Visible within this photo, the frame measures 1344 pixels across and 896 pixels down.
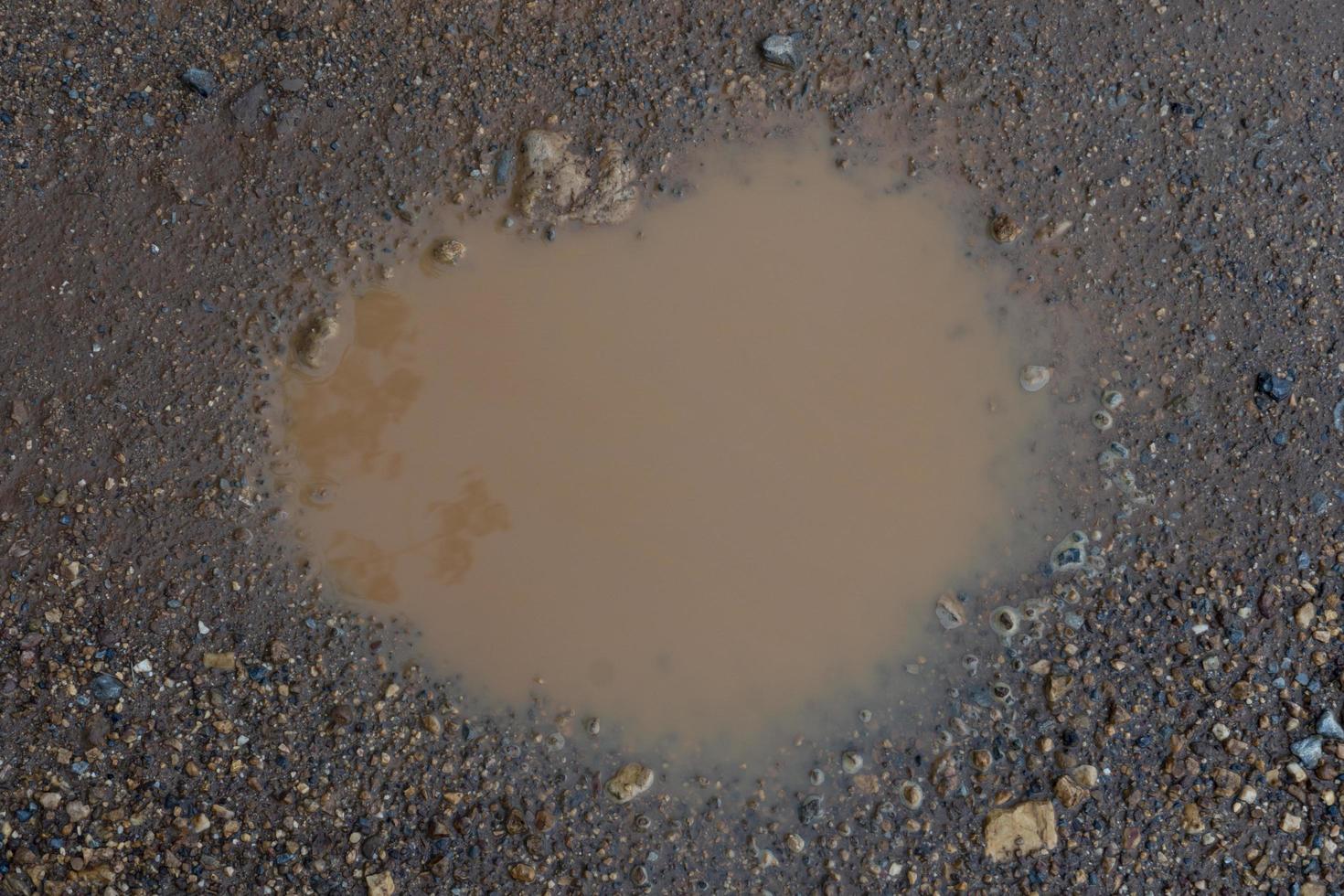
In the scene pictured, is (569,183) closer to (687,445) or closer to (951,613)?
(687,445)

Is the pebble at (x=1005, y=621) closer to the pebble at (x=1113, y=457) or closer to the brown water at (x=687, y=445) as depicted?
the brown water at (x=687, y=445)


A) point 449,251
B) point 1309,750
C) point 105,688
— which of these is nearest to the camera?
point 105,688

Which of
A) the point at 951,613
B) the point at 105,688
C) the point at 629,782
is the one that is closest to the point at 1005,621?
the point at 951,613

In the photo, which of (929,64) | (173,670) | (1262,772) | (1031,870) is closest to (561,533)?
(173,670)

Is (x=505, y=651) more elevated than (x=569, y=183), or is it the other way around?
(x=569, y=183)

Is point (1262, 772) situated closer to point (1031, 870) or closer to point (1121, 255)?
point (1031, 870)
